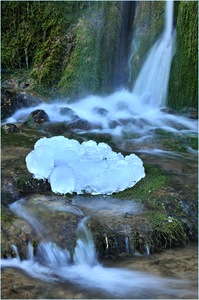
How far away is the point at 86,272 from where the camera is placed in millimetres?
3955

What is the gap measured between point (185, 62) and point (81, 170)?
5509 mm

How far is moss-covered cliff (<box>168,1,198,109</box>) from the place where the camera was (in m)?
9.46

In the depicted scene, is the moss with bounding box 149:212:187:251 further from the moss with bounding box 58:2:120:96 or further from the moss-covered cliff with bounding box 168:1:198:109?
the moss with bounding box 58:2:120:96

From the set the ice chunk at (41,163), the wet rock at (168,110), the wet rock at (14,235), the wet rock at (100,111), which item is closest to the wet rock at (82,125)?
the wet rock at (100,111)

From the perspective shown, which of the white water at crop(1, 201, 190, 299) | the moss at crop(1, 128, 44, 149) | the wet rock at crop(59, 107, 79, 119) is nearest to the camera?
the white water at crop(1, 201, 190, 299)

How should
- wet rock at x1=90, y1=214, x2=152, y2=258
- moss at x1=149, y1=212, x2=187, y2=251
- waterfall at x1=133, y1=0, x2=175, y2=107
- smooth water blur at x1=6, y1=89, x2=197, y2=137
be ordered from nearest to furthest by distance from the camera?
wet rock at x1=90, y1=214, x2=152, y2=258
moss at x1=149, y1=212, x2=187, y2=251
smooth water blur at x1=6, y1=89, x2=197, y2=137
waterfall at x1=133, y1=0, x2=175, y2=107

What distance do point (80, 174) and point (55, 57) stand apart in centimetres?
652

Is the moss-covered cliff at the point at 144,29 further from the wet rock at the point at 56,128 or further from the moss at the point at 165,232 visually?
the moss at the point at 165,232

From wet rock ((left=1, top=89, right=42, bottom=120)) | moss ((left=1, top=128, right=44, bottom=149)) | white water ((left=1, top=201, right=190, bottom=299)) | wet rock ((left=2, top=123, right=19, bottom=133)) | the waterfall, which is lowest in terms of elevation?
white water ((left=1, top=201, right=190, bottom=299))

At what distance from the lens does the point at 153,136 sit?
784 centimetres

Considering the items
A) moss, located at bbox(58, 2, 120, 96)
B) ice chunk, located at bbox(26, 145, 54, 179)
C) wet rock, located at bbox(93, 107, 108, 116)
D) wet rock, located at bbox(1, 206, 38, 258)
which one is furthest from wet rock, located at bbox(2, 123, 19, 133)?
wet rock, located at bbox(1, 206, 38, 258)

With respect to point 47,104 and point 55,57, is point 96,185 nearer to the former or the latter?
point 47,104

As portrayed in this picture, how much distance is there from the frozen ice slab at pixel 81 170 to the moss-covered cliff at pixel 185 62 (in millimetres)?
4643

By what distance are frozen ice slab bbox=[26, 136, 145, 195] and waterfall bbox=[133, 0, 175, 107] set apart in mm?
4819
